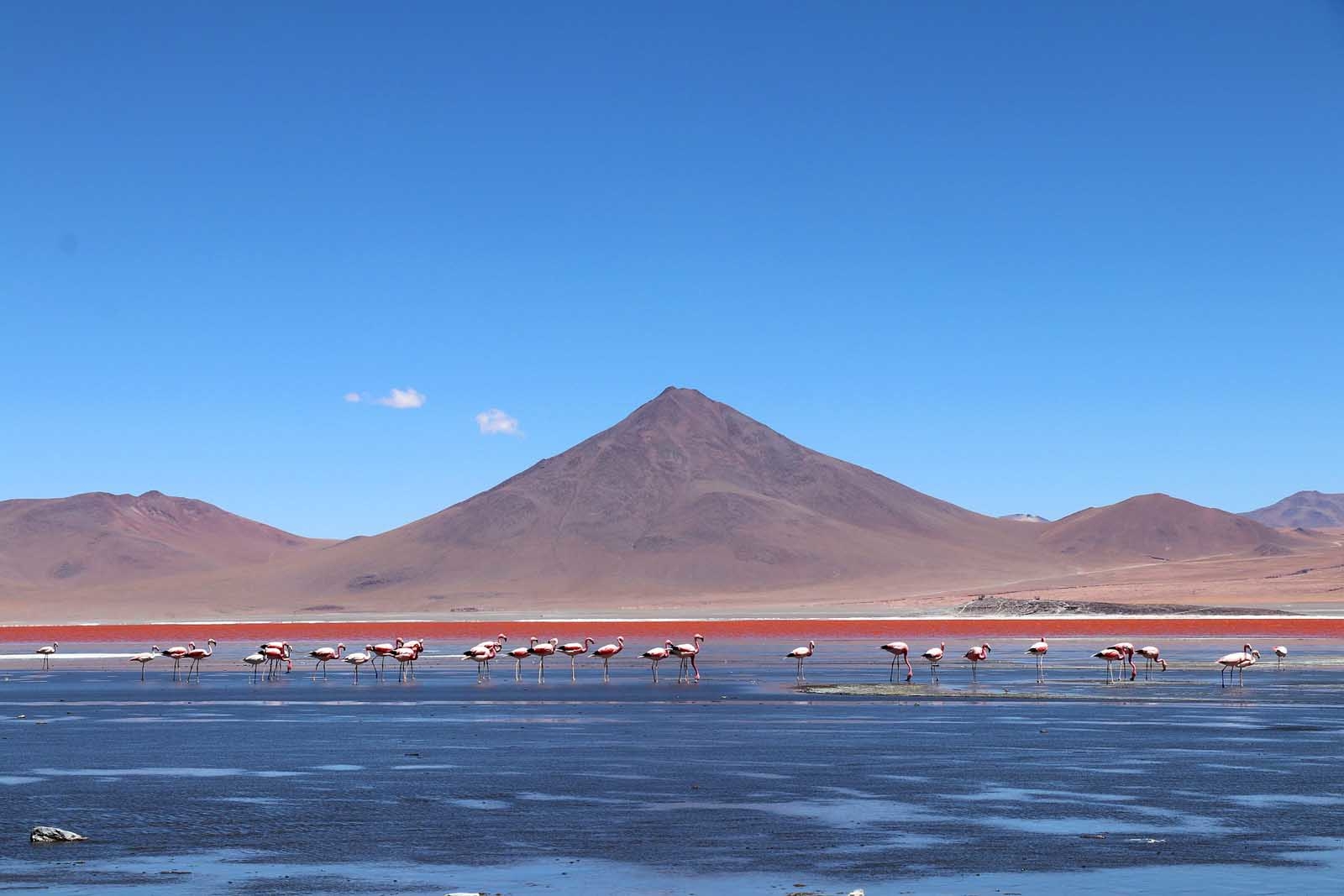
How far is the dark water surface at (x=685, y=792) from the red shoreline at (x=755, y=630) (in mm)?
37847

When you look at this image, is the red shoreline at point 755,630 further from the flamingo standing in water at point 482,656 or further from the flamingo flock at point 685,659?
the flamingo standing in water at point 482,656

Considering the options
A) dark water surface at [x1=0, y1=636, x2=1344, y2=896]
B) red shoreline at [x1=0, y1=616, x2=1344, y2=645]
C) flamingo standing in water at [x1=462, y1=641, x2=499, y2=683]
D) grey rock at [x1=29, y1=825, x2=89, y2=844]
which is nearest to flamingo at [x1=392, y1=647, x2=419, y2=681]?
flamingo standing in water at [x1=462, y1=641, x2=499, y2=683]

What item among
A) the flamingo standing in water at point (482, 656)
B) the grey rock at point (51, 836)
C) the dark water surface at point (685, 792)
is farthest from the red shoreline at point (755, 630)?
the grey rock at point (51, 836)

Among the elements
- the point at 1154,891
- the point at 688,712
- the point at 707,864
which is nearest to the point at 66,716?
the point at 688,712

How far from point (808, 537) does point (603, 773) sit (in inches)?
6905

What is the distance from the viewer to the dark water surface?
44.5ft

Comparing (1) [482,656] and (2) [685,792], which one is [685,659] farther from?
(2) [685,792]

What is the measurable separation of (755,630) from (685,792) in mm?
62384

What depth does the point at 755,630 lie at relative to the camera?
80.6 m

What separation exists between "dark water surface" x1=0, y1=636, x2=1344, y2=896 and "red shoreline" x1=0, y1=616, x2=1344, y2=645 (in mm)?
37847

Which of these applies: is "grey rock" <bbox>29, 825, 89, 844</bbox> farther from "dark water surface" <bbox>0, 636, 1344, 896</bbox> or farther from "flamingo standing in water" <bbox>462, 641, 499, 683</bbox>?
"flamingo standing in water" <bbox>462, 641, 499, 683</bbox>

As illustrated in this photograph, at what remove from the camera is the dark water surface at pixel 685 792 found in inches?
534

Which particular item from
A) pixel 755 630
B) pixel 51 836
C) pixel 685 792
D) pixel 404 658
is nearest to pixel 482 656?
pixel 404 658

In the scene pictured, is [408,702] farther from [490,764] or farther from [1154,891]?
[1154,891]
